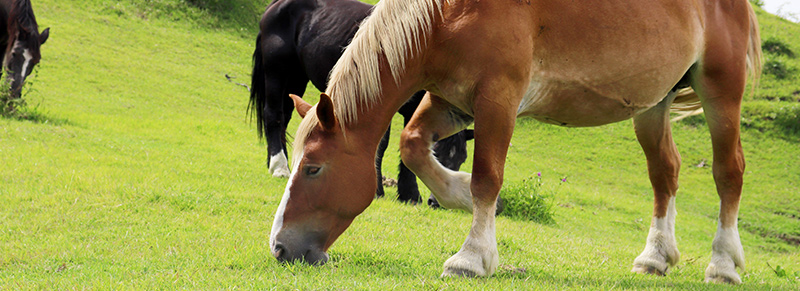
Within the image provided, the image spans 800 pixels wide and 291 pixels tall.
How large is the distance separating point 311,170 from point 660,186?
2738 millimetres

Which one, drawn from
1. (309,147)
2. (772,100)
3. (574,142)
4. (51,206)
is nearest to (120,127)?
(51,206)

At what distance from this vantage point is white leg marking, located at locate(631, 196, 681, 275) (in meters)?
4.50

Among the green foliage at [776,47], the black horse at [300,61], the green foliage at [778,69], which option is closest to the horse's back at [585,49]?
the black horse at [300,61]

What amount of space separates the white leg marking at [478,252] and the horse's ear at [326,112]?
0.90 m

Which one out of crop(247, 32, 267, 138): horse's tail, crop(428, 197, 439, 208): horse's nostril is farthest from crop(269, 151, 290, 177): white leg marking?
crop(428, 197, 439, 208): horse's nostril

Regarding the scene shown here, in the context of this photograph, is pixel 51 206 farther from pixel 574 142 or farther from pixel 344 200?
pixel 574 142

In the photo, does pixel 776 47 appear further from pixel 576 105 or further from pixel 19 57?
pixel 19 57

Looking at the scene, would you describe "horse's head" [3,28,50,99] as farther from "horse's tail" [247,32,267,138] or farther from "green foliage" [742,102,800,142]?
"green foliage" [742,102,800,142]

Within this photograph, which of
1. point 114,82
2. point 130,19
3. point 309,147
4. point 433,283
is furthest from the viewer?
point 130,19

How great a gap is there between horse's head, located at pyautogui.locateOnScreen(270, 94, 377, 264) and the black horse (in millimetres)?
3071

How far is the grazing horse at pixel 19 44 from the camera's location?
410 inches

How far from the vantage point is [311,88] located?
20766 millimetres

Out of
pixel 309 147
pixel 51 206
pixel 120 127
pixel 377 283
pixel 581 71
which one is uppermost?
pixel 581 71

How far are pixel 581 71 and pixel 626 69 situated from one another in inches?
13.5
